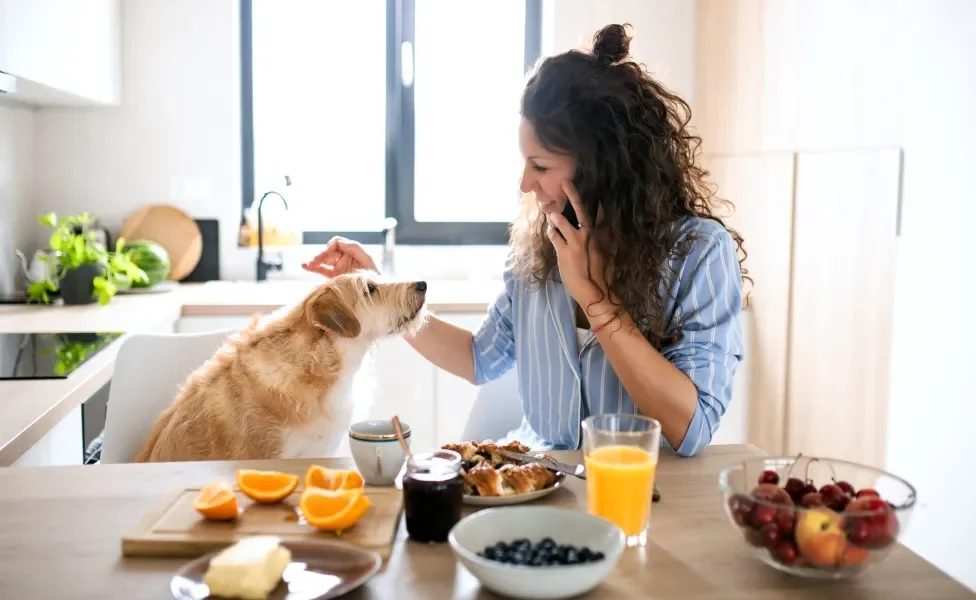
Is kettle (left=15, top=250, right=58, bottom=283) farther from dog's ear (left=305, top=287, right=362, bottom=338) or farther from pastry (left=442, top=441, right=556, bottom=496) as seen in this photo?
pastry (left=442, top=441, right=556, bottom=496)

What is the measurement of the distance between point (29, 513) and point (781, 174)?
8.37ft

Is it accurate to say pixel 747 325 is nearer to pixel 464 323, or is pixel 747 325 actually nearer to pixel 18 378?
pixel 464 323

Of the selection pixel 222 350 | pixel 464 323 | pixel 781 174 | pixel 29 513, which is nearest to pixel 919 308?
pixel 781 174

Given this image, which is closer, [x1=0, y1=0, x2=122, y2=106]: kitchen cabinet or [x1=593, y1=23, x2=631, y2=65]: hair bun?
[x1=593, y1=23, x2=631, y2=65]: hair bun

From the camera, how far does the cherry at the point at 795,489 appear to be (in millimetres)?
1065

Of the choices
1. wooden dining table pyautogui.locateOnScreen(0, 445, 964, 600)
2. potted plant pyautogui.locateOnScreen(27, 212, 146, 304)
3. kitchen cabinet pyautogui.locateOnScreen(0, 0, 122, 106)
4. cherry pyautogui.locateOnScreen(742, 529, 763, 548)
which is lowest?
wooden dining table pyautogui.locateOnScreen(0, 445, 964, 600)

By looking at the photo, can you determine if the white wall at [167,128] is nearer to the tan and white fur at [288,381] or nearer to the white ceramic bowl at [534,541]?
the tan and white fur at [288,381]

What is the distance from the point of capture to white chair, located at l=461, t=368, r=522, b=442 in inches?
82.7

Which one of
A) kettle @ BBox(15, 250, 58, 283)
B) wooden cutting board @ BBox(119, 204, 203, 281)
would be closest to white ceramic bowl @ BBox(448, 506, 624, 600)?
kettle @ BBox(15, 250, 58, 283)

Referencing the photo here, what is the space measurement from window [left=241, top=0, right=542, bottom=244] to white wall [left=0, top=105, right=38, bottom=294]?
0.82 meters

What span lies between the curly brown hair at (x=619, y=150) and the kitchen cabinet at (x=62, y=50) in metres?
1.40

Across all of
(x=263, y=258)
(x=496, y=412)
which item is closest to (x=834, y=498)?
(x=496, y=412)

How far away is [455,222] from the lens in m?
4.00

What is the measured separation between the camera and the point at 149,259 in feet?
10.9
